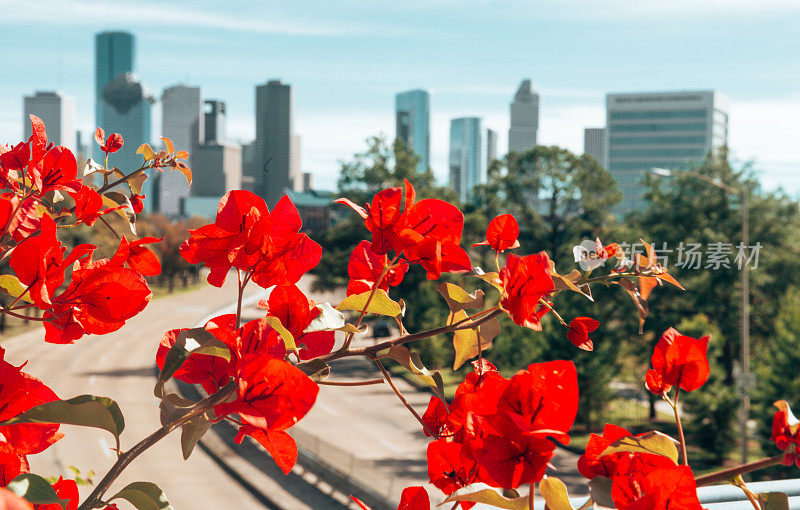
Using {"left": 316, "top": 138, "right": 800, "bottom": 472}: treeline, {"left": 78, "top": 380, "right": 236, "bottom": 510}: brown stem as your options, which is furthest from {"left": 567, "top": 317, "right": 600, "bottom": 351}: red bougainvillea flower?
{"left": 316, "top": 138, "right": 800, "bottom": 472}: treeline

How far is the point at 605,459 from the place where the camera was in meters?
0.46

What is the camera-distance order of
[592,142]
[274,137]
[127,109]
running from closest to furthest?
[274,137] → [592,142] → [127,109]

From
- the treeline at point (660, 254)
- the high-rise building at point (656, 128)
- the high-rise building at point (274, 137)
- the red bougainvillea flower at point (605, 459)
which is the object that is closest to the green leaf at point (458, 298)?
the red bougainvillea flower at point (605, 459)

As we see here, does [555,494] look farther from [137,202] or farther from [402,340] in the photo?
[137,202]

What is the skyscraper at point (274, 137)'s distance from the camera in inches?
117

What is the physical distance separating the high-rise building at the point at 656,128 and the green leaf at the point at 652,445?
7016cm

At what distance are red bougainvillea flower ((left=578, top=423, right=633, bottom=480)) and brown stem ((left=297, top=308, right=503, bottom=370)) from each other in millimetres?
103

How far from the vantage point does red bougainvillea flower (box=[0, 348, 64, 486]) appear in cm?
46

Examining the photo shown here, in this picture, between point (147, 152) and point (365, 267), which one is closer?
point (365, 267)

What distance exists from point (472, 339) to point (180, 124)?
15505mm

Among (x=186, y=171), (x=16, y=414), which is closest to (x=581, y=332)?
(x=16, y=414)

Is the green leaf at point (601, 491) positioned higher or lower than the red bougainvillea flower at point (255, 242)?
lower

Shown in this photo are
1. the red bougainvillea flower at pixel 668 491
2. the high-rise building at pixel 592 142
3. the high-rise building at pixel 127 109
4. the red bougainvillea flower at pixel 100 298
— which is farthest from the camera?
the high-rise building at pixel 127 109

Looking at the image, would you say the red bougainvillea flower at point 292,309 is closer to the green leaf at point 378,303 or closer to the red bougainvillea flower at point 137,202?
the green leaf at point 378,303
